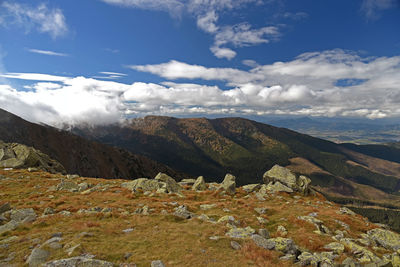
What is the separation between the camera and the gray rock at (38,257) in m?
10.5

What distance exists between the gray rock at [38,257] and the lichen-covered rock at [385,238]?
3048cm

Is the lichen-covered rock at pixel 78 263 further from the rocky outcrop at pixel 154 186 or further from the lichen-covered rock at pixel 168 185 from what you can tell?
the lichen-covered rock at pixel 168 185

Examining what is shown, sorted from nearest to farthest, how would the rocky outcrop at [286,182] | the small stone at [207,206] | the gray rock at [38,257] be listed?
1. the gray rock at [38,257]
2. the small stone at [207,206]
3. the rocky outcrop at [286,182]

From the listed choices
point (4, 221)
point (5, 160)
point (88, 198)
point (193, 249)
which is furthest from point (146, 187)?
point (5, 160)

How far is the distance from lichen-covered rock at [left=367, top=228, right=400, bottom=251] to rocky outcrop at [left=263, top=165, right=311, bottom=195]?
21.7m

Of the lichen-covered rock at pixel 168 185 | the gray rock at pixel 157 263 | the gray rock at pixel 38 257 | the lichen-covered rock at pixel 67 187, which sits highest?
the gray rock at pixel 38 257

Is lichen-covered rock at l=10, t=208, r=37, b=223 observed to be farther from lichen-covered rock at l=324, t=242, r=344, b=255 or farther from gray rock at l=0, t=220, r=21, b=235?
lichen-covered rock at l=324, t=242, r=344, b=255

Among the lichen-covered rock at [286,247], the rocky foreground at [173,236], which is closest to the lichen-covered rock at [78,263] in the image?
the rocky foreground at [173,236]

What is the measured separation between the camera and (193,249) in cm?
1330

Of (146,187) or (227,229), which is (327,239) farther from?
(146,187)

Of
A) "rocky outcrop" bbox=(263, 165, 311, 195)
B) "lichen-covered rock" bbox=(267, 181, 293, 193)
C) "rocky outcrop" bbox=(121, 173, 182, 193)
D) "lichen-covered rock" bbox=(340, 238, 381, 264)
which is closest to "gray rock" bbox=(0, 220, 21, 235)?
"rocky outcrop" bbox=(121, 173, 182, 193)

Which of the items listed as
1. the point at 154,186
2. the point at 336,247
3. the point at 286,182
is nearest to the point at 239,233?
the point at 336,247

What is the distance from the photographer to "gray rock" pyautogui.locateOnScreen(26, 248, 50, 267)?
10.5m

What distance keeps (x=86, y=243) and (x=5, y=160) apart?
6720 cm
